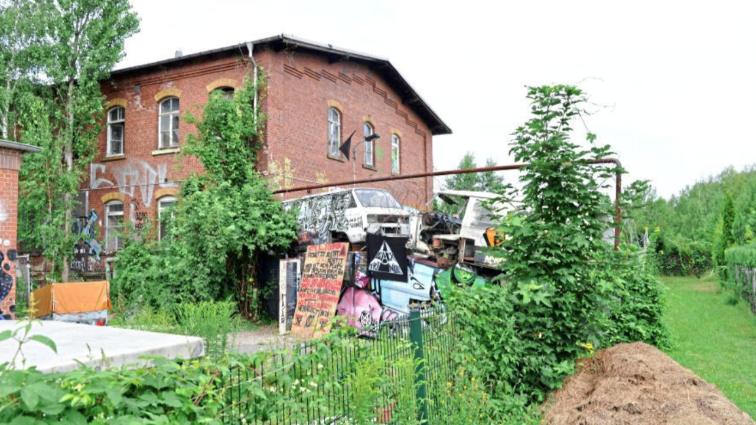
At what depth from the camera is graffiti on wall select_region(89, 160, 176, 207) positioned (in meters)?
18.5

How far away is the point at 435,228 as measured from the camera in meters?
13.4

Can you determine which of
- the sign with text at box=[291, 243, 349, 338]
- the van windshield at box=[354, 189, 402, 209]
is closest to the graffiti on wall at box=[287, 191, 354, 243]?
the van windshield at box=[354, 189, 402, 209]

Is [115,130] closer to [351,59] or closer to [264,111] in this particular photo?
[264,111]

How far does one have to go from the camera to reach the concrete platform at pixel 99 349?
2582 millimetres

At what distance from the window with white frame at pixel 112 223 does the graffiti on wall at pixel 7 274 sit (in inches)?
400

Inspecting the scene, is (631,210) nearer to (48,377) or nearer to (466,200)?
(48,377)

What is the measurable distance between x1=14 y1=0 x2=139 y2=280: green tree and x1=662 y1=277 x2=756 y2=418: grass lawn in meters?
17.8

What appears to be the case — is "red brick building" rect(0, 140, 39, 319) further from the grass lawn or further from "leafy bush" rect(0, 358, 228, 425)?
the grass lawn

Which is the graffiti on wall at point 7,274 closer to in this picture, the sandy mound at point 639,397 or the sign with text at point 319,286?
the sign with text at point 319,286

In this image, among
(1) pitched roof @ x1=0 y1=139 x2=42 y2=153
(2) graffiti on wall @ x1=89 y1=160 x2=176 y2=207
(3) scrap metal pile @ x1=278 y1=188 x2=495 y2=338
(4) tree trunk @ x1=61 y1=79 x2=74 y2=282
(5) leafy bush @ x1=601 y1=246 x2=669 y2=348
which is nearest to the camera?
(5) leafy bush @ x1=601 y1=246 x2=669 y2=348

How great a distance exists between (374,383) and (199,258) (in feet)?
36.9

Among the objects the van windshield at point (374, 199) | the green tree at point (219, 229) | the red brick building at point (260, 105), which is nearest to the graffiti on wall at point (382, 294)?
the van windshield at point (374, 199)

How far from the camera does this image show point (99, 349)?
298cm

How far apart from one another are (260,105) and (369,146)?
595 centimetres
